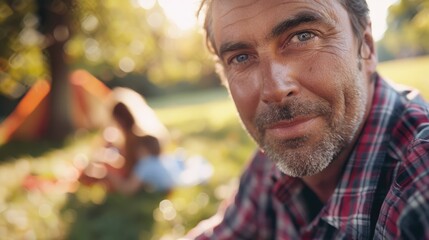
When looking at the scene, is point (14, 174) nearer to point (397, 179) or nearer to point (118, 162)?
point (118, 162)

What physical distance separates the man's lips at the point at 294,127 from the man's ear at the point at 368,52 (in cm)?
46

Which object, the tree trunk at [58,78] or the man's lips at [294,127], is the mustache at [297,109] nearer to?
the man's lips at [294,127]

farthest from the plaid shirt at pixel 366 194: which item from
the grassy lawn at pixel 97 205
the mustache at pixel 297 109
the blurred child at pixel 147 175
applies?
the blurred child at pixel 147 175

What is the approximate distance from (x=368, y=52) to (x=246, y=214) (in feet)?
3.50

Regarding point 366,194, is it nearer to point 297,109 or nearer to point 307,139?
point 307,139

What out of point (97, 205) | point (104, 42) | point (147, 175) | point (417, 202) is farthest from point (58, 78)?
point (417, 202)

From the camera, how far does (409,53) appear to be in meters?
39.2

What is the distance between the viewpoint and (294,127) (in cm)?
171

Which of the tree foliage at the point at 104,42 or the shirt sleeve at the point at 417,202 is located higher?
the shirt sleeve at the point at 417,202

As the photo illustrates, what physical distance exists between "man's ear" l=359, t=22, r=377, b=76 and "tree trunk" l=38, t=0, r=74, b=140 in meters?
10.1

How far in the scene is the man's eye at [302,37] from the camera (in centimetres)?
175

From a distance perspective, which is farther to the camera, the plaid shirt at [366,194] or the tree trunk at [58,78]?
the tree trunk at [58,78]

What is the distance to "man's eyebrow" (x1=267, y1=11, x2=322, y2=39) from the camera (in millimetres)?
1713

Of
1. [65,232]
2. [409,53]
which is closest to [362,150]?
[65,232]
